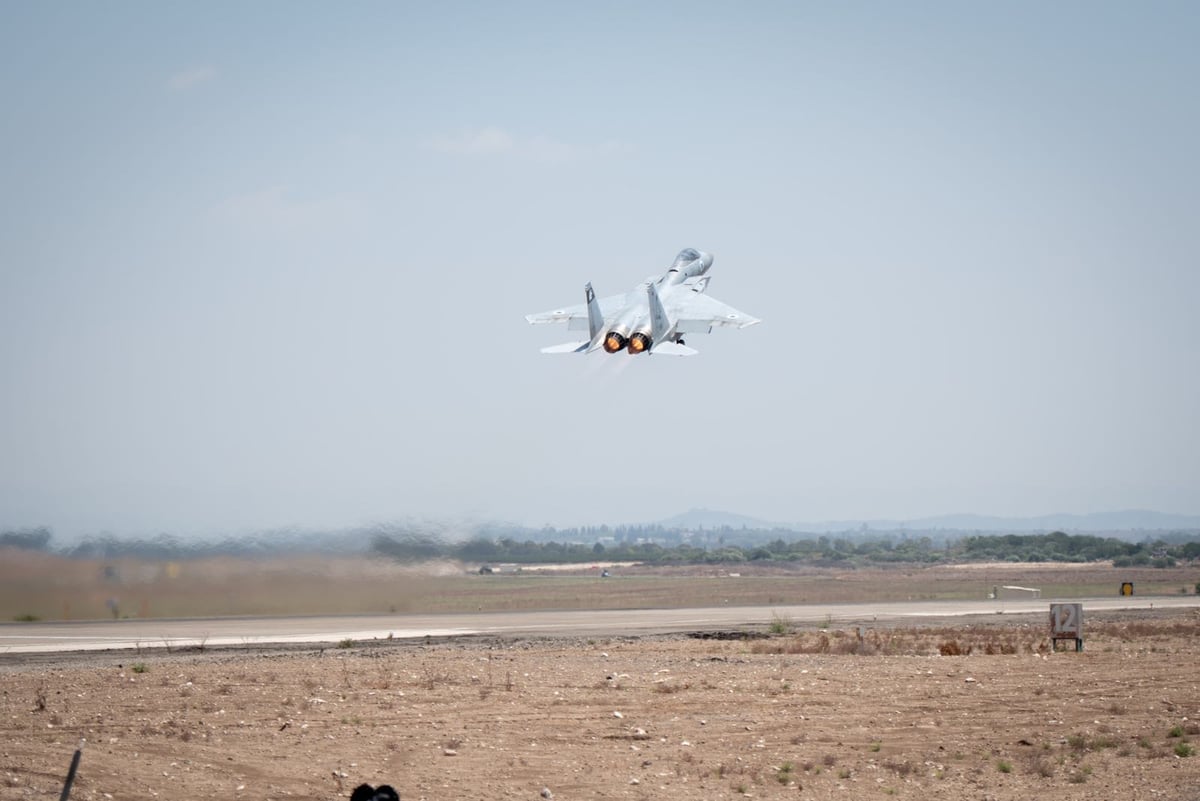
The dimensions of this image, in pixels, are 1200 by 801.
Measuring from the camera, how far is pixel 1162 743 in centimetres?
2362

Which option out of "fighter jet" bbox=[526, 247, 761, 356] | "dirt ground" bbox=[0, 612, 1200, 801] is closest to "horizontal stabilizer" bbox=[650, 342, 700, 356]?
"fighter jet" bbox=[526, 247, 761, 356]

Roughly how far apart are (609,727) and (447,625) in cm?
2892

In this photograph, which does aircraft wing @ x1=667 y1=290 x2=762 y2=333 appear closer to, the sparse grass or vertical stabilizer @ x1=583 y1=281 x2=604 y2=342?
vertical stabilizer @ x1=583 y1=281 x2=604 y2=342

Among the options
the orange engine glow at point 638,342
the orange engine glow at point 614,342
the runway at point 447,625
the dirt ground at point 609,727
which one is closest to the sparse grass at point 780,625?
the runway at point 447,625

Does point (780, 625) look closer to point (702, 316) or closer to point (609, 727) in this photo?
point (702, 316)

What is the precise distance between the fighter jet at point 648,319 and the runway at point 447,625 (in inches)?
463

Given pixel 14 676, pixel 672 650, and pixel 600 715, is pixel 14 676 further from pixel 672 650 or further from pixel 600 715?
pixel 672 650

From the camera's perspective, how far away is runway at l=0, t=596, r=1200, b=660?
44.1 m

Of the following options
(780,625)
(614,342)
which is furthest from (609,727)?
(780,625)

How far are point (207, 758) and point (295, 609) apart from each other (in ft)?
89.5

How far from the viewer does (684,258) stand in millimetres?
50781

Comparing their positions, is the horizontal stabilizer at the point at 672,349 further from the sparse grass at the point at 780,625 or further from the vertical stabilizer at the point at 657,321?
the sparse grass at the point at 780,625

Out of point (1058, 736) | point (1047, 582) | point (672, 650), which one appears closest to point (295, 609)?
point (672, 650)

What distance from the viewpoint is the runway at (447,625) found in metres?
44.1
